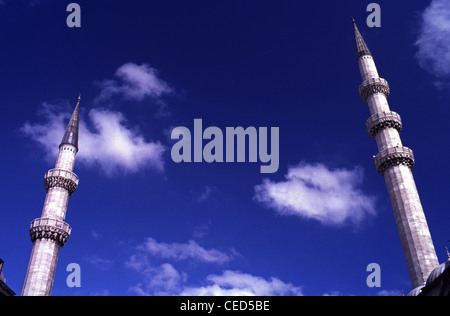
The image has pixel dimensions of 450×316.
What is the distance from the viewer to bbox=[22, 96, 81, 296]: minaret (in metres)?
36.2

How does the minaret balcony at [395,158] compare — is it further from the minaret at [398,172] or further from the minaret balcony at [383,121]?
the minaret balcony at [383,121]

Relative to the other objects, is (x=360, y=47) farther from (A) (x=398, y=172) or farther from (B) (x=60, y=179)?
(B) (x=60, y=179)

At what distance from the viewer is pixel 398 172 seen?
38.1 meters

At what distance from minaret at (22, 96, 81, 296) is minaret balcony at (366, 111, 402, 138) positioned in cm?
3242

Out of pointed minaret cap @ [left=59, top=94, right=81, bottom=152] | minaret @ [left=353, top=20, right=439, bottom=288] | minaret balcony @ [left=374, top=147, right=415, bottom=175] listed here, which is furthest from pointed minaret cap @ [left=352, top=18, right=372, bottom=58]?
pointed minaret cap @ [left=59, top=94, right=81, bottom=152]

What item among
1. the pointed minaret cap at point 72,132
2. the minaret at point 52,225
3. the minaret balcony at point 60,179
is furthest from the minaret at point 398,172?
the pointed minaret cap at point 72,132

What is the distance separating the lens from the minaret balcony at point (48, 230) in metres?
38.6

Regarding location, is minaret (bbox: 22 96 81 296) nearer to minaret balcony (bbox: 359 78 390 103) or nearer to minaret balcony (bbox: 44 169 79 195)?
minaret balcony (bbox: 44 169 79 195)

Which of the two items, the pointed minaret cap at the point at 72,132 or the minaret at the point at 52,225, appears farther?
the pointed minaret cap at the point at 72,132

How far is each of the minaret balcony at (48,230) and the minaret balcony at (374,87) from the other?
1386 inches

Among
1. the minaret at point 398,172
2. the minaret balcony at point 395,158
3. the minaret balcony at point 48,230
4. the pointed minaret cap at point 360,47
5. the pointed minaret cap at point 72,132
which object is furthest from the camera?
the pointed minaret cap at point 360,47
